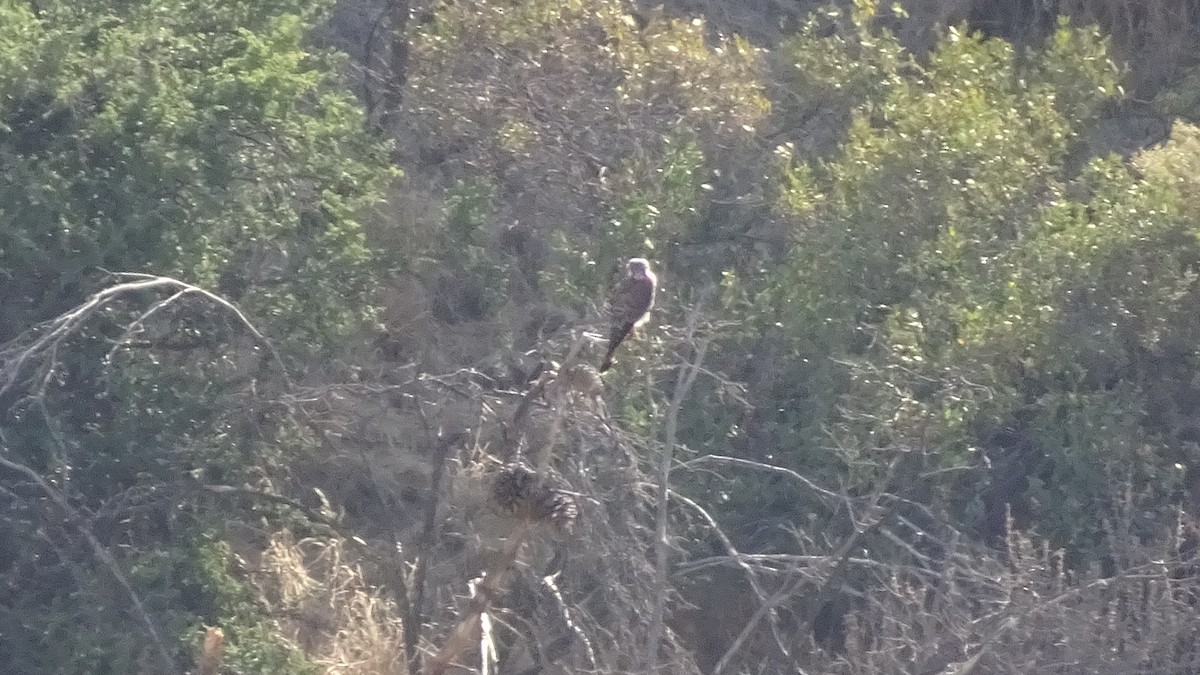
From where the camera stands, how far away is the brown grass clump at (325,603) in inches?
301

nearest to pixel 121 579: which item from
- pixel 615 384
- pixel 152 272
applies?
pixel 152 272

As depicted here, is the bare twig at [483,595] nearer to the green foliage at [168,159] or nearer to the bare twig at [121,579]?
the bare twig at [121,579]

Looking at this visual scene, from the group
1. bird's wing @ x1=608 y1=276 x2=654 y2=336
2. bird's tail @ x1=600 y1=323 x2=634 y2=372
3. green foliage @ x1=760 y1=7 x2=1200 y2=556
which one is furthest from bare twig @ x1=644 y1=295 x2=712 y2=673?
green foliage @ x1=760 y1=7 x2=1200 y2=556

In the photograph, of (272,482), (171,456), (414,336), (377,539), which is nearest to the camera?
(171,456)

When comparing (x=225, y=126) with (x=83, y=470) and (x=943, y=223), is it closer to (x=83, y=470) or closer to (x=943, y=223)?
(x=83, y=470)

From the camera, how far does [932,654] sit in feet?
21.3

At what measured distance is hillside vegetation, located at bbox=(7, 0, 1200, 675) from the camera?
7086 mm

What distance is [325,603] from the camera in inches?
311

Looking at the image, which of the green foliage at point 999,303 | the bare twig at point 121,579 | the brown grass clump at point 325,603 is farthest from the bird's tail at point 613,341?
the bare twig at point 121,579

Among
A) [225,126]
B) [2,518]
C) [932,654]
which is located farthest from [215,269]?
[932,654]

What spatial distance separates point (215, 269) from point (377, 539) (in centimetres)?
182

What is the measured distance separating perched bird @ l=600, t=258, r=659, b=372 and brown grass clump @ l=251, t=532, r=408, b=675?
6.95ft

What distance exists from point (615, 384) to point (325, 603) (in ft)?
5.72

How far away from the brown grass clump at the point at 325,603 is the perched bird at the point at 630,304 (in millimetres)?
2119
